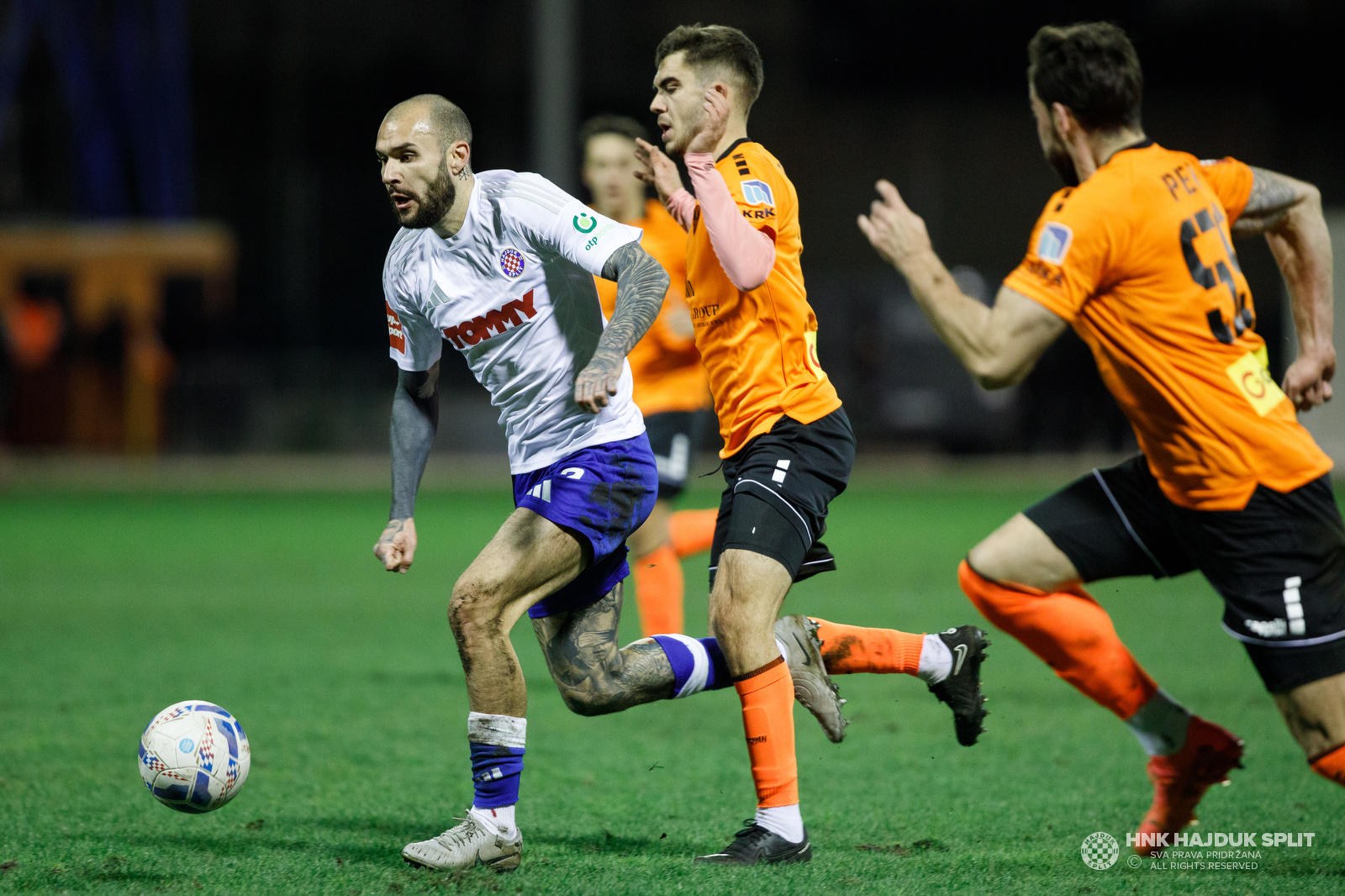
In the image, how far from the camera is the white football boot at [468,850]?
4004mm

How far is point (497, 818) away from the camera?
13.4 feet

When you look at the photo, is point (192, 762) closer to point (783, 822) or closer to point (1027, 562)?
point (783, 822)

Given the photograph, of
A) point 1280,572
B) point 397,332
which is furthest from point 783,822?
point 397,332

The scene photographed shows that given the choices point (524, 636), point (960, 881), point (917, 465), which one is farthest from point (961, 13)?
point (960, 881)

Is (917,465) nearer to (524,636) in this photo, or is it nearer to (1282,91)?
(1282,91)

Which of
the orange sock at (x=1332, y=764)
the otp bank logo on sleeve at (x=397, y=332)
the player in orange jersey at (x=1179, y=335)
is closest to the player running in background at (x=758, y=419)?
the player in orange jersey at (x=1179, y=335)

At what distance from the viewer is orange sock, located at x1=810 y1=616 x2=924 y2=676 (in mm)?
4543

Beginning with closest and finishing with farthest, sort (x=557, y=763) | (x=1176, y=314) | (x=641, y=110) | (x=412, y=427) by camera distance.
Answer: (x=1176, y=314)
(x=412, y=427)
(x=557, y=763)
(x=641, y=110)

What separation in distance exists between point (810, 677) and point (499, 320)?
1445 mm

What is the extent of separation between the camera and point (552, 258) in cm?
445

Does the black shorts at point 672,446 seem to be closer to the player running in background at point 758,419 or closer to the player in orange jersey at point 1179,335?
the player running in background at point 758,419

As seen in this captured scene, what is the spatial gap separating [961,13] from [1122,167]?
2355 cm

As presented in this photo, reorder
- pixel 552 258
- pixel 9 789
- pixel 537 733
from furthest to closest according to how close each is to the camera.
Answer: pixel 537 733 → pixel 9 789 → pixel 552 258

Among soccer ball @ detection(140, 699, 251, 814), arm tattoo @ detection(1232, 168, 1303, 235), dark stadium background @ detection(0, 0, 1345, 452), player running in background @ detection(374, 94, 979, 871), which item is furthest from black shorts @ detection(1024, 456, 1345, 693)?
dark stadium background @ detection(0, 0, 1345, 452)
